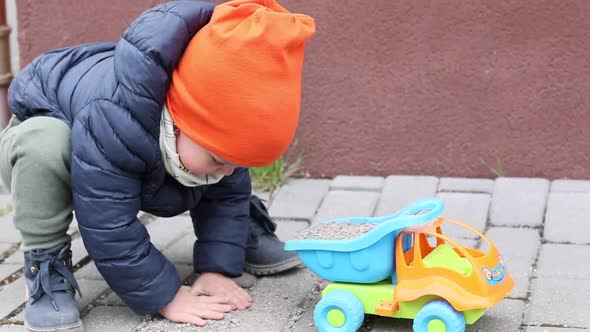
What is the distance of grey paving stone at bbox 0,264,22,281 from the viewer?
3.04 m

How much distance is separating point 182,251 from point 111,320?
1.82 feet

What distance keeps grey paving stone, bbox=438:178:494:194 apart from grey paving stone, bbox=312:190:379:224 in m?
0.27

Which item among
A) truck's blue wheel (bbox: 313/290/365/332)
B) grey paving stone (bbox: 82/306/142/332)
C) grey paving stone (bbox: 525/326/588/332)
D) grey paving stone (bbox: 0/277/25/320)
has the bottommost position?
grey paving stone (bbox: 0/277/25/320)

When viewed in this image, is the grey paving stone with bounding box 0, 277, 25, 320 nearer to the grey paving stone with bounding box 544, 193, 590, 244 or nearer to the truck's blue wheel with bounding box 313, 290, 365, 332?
the truck's blue wheel with bounding box 313, 290, 365, 332

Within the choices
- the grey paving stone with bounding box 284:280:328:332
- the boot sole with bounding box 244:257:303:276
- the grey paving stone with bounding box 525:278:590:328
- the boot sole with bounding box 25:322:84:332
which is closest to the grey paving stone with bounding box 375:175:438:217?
the boot sole with bounding box 244:257:303:276

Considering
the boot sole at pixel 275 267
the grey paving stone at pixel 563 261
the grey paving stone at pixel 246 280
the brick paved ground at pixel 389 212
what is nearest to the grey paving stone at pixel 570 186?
the brick paved ground at pixel 389 212

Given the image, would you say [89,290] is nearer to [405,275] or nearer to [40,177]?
[40,177]

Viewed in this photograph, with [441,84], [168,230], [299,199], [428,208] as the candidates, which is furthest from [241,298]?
[441,84]

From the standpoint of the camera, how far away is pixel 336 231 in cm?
255

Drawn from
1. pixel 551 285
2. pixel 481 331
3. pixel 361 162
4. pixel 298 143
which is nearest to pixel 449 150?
pixel 361 162

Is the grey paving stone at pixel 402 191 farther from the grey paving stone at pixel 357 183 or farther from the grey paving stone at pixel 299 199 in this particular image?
the grey paving stone at pixel 299 199

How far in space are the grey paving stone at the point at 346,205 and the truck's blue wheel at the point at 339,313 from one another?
0.93 m

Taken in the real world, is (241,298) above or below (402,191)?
below

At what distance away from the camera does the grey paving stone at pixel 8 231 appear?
337 centimetres
